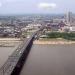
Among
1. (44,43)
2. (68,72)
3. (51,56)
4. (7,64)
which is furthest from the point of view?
(44,43)

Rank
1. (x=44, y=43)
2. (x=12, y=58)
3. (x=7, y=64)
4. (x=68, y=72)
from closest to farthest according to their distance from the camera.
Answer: (x=68, y=72)
(x=7, y=64)
(x=12, y=58)
(x=44, y=43)

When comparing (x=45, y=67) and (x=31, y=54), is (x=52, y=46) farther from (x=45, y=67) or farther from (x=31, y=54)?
(x=45, y=67)

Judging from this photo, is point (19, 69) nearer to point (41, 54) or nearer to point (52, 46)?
point (41, 54)

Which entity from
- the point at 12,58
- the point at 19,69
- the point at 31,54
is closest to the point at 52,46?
the point at 31,54

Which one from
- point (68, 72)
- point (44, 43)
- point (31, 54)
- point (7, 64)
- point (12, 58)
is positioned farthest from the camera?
point (44, 43)

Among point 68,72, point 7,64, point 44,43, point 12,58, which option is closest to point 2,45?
point 44,43

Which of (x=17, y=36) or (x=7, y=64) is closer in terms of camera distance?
(x=7, y=64)

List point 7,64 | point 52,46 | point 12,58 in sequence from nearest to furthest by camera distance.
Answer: point 7,64 → point 12,58 → point 52,46

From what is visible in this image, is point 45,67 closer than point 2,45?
Yes
